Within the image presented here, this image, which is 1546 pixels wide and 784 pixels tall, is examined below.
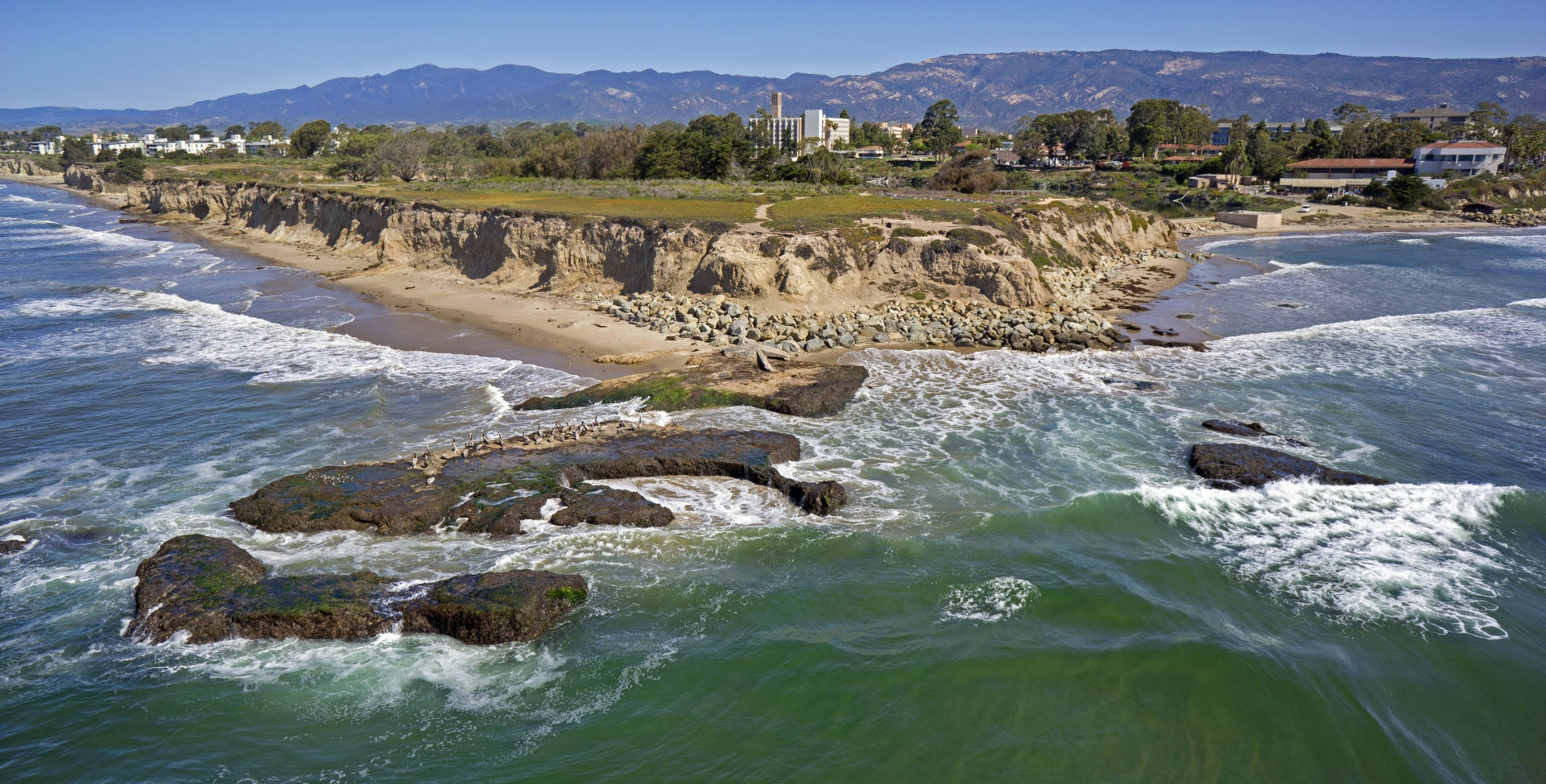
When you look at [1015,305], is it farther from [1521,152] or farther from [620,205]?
[1521,152]

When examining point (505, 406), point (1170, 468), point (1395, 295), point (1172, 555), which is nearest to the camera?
point (1172, 555)

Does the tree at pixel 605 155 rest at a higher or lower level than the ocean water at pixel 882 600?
higher

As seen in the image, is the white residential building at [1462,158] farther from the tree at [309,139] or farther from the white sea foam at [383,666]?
the tree at [309,139]

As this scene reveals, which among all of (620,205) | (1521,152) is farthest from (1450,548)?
(1521,152)

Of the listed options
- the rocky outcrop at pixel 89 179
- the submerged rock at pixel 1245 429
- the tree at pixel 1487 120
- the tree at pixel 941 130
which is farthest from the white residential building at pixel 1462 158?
the rocky outcrop at pixel 89 179

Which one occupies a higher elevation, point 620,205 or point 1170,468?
point 620,205

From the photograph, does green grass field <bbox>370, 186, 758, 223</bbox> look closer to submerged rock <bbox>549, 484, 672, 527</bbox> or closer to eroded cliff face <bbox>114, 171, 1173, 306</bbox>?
eroded cliff face <bbox>114, 171, 1173, 306</bbox>
